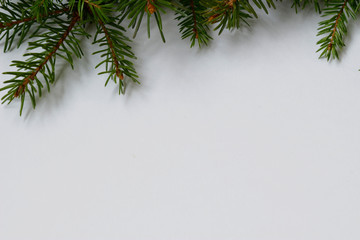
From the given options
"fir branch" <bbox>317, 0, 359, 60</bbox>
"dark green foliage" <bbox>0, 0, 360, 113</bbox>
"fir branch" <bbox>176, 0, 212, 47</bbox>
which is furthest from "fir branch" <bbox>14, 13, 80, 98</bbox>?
"fir branch" <bbox>317, 0, 359, 60</bbox>

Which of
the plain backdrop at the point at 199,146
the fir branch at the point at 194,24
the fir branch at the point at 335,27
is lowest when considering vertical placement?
the plain backdrop at the point at 199,146

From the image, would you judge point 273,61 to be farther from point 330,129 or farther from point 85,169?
point 85,169

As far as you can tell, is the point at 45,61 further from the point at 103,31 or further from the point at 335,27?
the point at 335,27

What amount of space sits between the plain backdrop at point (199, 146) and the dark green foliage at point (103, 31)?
0.06 ft

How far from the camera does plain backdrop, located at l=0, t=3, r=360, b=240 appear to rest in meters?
0.45

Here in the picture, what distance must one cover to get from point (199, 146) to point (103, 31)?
17 centimetres

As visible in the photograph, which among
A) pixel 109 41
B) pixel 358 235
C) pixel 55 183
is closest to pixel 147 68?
pixel 109 41

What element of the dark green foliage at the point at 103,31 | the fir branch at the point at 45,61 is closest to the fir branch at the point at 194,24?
the dark green foliage at the point at 103,31

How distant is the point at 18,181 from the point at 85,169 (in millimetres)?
73

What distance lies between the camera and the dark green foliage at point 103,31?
0.47 meters

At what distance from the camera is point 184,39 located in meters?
0.53

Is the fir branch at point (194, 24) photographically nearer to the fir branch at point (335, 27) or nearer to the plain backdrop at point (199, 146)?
the plain backdrop at point (199, 146)

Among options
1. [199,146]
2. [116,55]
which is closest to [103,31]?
[116,55]

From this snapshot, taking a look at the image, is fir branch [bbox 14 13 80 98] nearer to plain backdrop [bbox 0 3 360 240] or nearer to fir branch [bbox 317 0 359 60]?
plain backdrop [bbox 0 3 360 240]
